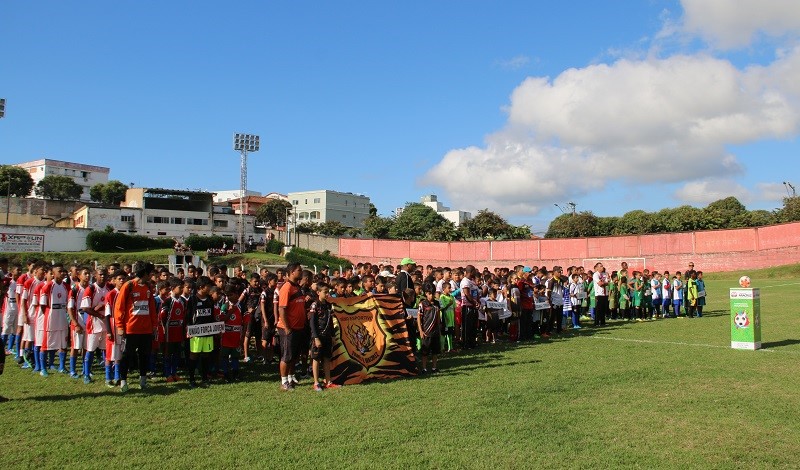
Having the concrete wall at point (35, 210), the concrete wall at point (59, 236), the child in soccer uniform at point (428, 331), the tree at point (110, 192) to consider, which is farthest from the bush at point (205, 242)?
the child in soccer uniform at point (428, 331)

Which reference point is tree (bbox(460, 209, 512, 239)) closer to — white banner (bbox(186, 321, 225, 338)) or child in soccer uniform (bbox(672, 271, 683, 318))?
child in soccer uniform (bbox(672, 271, 683, 318))

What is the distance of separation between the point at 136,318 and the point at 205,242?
6750 centimetres

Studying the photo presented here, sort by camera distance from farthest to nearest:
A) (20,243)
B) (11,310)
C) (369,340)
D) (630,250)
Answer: (20,243), (630,250), (11,310), (369,340)

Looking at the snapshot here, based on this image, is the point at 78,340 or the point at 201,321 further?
the point at 78,340

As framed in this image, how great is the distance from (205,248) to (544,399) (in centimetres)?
7042

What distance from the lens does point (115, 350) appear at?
9297mm

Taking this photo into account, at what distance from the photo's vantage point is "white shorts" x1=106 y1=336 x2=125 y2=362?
30.5 ft

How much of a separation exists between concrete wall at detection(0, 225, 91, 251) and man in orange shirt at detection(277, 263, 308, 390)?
63.5 meters

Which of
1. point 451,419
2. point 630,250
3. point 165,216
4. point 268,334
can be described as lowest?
point 451,419

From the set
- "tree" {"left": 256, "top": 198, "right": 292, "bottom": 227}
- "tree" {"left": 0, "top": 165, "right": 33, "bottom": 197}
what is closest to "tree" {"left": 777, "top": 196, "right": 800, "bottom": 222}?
"tree" {"left": 256, "top": 198, "right": 292, "bottom": 227}

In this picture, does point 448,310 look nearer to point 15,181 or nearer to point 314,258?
point 314,258

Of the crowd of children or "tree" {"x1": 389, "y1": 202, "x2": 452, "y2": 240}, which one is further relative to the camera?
"tree" {"x1": 389, "y1": 202, "x2": 452, "y2": 240}

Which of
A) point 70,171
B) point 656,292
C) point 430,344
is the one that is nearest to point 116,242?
point 656,292

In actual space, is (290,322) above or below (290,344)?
above
